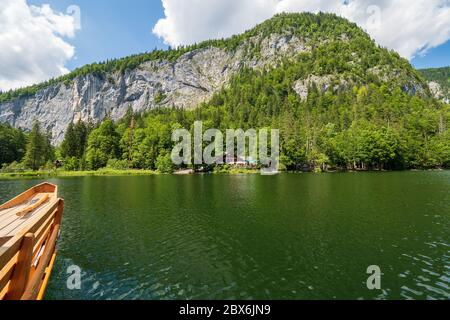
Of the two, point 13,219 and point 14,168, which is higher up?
point 14,168

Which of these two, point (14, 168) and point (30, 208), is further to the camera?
point (14, 168)

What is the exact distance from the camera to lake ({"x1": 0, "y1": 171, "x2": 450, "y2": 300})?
12.7 m

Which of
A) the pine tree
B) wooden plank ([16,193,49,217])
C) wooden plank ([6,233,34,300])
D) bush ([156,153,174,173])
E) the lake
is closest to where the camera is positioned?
wooden plank ([6,233,34,300])

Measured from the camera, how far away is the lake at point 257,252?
12680 millimetres

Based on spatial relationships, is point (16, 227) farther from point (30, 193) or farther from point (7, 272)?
point (30, 193)

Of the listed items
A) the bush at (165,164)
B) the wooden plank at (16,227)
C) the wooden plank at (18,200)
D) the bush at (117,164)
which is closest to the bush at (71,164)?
the bush at (117,164)

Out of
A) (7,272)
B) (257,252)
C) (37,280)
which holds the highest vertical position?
(7,272)

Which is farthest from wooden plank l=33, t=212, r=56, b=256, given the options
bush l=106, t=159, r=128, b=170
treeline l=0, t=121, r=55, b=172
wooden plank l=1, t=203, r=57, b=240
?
treeline l=0, t=121, r=55, b=172

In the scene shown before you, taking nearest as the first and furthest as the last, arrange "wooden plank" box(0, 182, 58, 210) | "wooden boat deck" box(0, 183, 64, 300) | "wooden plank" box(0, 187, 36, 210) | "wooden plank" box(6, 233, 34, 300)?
"wooden boat deck" box(0, 183, 64, 300) < "wooden plank" box(6, 233, 34, 300) < "wooden plank" box(0, 187, 36, 210) < "wooden plank" box(0, 182, 58, 210)

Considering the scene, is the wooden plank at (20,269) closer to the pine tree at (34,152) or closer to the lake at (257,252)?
the lake at (257,252)

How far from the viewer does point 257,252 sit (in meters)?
17.5

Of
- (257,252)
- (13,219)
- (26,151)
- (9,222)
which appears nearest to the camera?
(9,222)

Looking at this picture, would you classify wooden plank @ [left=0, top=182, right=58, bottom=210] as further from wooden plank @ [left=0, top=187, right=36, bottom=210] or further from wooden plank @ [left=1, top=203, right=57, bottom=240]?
wooden plank @ [left=1, top=203, right=57, bottom=240]

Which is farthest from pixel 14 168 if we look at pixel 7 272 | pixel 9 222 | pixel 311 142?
pixel 7 272
